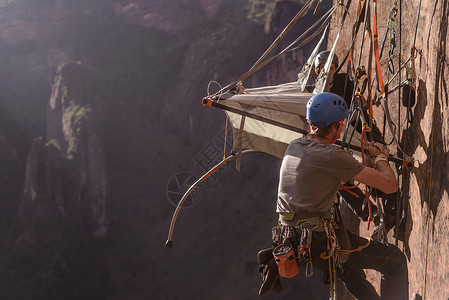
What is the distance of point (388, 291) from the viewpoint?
428 cm

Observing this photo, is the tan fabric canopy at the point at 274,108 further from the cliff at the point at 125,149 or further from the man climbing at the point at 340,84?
the cliff at the point at 125,149

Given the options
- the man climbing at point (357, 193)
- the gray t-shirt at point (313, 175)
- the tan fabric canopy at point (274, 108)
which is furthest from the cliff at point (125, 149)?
the gray t-shirt at point (313, 175)

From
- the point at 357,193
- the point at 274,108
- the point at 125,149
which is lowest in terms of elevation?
the point at 125,149

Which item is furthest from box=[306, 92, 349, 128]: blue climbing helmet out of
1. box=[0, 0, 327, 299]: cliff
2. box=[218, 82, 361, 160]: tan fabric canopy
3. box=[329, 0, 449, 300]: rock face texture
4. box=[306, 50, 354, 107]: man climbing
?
box=[0, 0, 327, 299]: cliff

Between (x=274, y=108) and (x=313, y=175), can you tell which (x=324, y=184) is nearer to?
(x=313, y=175)

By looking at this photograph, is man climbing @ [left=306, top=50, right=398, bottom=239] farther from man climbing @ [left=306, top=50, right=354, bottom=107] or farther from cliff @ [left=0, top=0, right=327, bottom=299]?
cliff @ [left=0, top=0, right=327, bottom=299]

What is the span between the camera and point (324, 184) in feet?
12.0

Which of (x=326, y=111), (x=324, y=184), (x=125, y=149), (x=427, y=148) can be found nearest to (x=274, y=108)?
(x=427, y=148)

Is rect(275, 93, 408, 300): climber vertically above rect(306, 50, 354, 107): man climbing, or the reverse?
rect(306, 50, 354, 107): man climbing

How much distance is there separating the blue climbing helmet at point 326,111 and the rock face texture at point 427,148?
35.8 inches

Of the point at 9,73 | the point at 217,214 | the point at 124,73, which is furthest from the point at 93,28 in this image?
the point at 217,214

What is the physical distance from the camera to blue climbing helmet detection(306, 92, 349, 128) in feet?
12.0

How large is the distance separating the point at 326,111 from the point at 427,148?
1190 millimetres

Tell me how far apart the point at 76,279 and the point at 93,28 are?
114 ft
